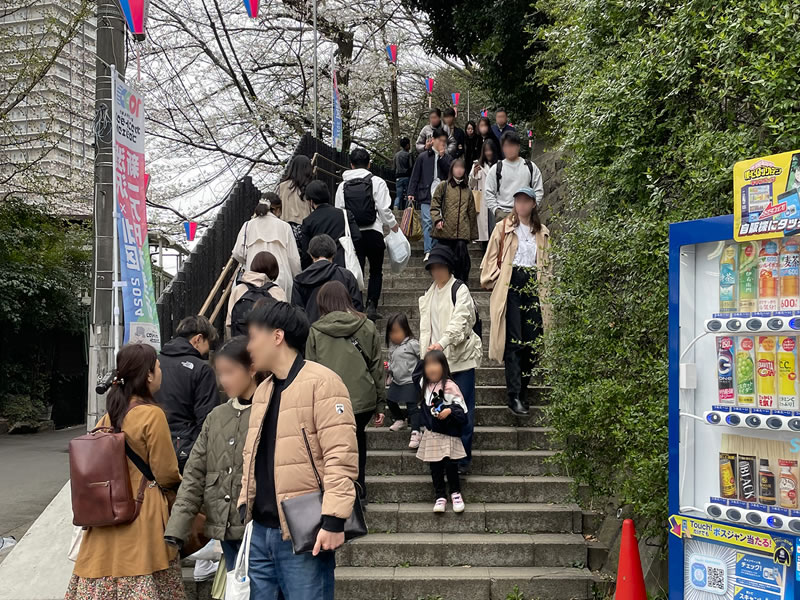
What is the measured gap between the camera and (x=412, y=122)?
2289cm

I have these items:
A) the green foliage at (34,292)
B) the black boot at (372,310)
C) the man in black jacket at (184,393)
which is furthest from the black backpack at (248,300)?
the green foliage at (34,292)

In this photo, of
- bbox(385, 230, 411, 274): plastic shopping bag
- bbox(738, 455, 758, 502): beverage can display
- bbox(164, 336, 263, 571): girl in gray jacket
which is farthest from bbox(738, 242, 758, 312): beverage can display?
bbox(385, 230, 411, 274): plastic shopping bag

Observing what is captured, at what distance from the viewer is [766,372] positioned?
3.24m

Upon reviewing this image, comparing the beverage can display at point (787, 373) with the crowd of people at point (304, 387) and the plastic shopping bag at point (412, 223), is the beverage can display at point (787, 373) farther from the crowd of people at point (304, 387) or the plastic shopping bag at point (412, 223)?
the plastic shopping bag at point (412, 223)

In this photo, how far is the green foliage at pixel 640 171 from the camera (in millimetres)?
3723

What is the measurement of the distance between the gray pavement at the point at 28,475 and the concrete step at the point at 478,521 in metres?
4.45

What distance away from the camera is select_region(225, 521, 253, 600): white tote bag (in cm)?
338

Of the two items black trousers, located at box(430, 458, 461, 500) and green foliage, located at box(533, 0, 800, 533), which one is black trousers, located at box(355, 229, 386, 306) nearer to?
black trousers, located at box(430, 458, 461, 500)

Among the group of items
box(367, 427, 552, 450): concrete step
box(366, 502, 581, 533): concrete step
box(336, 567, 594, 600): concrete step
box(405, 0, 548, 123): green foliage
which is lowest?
box(336, 567, 594, 600): concrete step

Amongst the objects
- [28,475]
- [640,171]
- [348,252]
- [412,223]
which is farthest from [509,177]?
[28,475]

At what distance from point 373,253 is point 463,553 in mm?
3940

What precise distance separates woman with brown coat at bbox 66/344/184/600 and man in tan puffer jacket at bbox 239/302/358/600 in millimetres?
837

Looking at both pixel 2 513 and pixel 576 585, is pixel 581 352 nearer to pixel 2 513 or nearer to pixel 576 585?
pixel 576 585

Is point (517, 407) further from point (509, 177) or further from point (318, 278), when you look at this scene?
point (509, 177)
